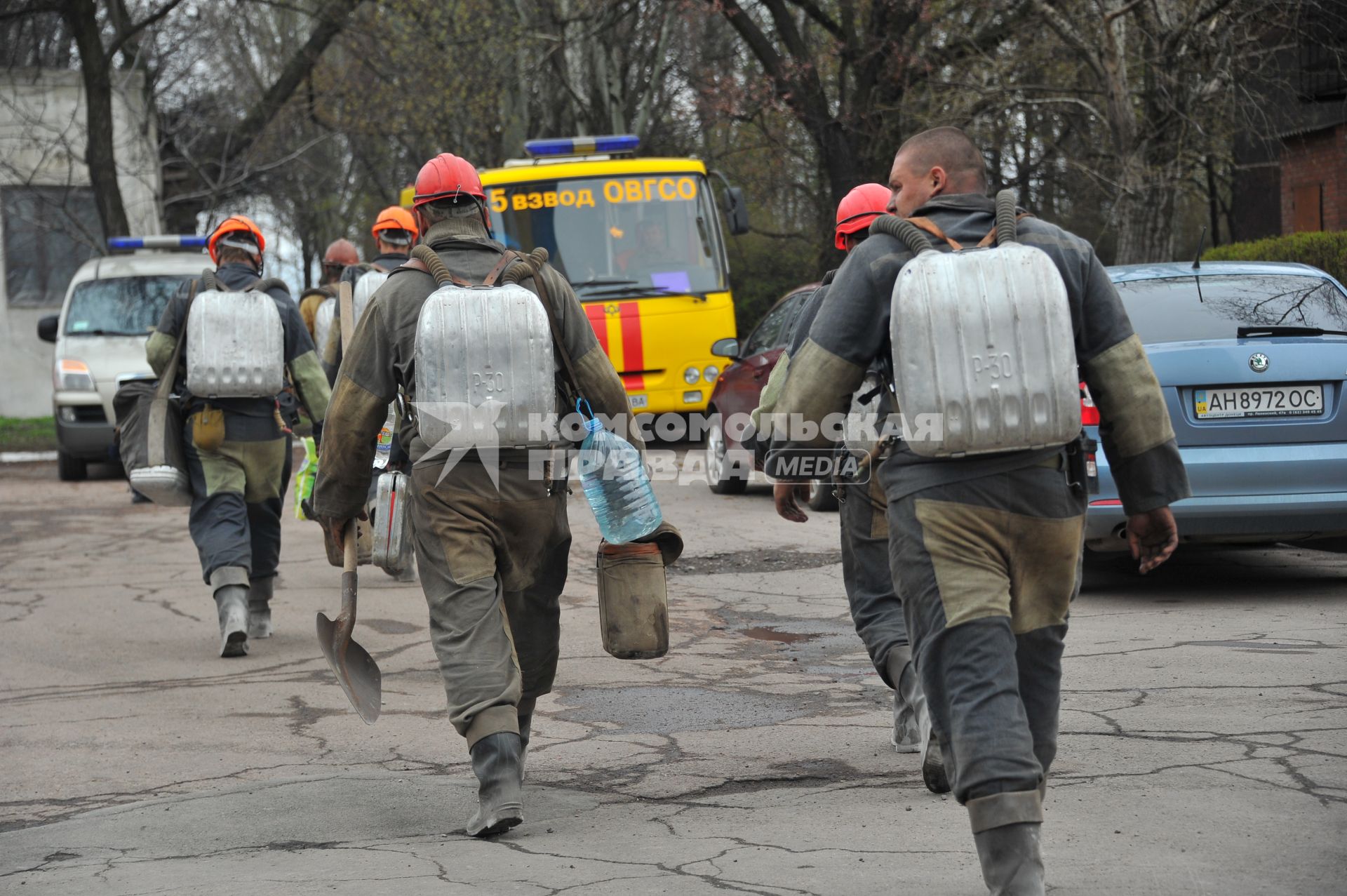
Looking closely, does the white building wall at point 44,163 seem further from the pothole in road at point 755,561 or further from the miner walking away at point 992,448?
the miner walking away at point 992,448

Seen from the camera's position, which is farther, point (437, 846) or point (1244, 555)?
point (1244, 555)

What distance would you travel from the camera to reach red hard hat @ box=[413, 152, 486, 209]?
15.7 feet

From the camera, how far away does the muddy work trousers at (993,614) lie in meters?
3.37

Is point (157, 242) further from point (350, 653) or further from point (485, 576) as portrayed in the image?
point (485, 576)

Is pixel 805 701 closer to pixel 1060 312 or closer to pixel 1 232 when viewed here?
pixel 1060 312

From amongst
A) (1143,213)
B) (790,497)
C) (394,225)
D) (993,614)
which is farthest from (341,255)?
(1143,213)

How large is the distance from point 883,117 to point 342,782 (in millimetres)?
16240

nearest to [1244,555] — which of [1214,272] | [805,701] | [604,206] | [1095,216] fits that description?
[1214,272]

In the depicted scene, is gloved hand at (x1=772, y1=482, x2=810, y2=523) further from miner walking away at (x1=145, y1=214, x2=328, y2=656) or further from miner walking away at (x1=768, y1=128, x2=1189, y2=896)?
miner walking away at (x1=145, y1=214, x2=328, y2=656)

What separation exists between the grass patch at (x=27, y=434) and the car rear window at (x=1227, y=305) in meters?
15.1

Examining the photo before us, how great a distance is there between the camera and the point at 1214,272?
8141mm

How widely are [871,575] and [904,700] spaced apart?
40cm

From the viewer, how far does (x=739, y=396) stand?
12.7 metres

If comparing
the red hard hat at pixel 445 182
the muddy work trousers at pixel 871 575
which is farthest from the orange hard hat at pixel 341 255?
the muddy work trousers at pixel 871 575
